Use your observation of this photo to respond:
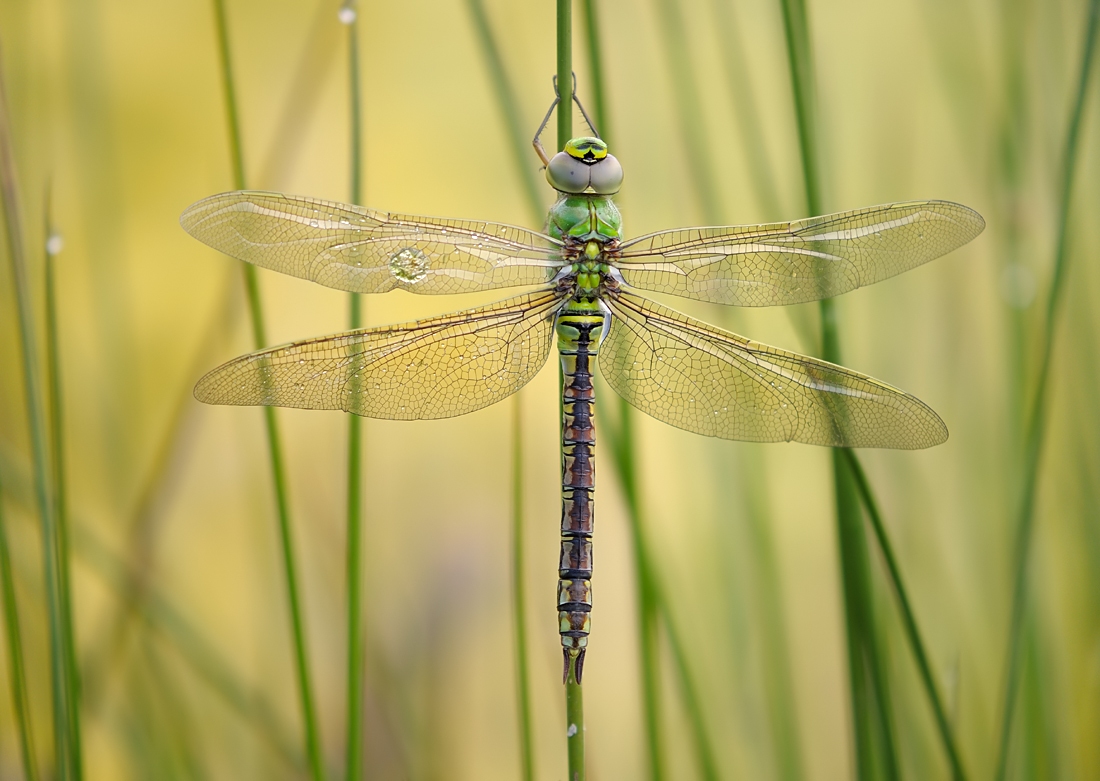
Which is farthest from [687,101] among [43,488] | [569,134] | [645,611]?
[43,488]

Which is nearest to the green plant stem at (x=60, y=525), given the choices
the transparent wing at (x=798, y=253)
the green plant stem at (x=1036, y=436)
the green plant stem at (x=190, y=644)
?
the green plant stem at (x=190, y=644)

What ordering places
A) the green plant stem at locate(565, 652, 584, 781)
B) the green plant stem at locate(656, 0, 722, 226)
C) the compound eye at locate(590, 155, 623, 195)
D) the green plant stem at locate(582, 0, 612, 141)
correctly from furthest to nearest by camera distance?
the green plant stem at locate(656, 0, 722, 226) < the compound eye at locate(590, 155, 623, 195) < the green plant stem at locate(582, 0, 612, 141) < the green plant stem at locate(565, 652, 584, 781)

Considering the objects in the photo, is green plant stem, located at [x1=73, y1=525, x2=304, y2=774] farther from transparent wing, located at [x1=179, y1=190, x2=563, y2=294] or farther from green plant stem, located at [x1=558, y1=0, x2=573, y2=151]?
green plant stem, located at [x1=558, y1=0, x2=573, y2=151]

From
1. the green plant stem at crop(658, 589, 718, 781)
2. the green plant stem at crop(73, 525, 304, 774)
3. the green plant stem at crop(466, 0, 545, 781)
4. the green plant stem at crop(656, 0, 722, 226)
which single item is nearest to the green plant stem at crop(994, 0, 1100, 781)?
the green plant stem at crop(658, 589, 718, 781)

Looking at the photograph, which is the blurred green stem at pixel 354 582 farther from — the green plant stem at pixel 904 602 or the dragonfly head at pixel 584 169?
Result: the green plant stem at pixel 904 602

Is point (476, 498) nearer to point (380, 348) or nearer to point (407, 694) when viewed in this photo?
point (407, 694)

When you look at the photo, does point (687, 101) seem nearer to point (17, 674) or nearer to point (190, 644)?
point (17, 674)
